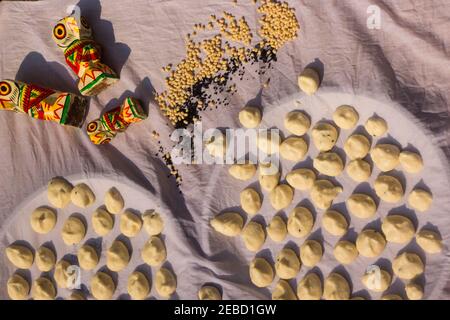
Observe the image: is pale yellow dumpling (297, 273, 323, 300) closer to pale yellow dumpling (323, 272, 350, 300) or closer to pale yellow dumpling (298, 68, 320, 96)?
pale yellow dumpling (323, 272, 350, 300)

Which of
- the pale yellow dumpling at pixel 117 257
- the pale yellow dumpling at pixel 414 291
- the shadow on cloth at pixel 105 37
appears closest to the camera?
the pale yellow dumpling at pixel 414 291

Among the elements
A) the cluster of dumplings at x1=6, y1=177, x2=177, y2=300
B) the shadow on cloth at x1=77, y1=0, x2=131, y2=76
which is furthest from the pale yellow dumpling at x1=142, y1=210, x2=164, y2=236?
the shadow on cloth at x1=77, y1=0, x2=131, y2=76

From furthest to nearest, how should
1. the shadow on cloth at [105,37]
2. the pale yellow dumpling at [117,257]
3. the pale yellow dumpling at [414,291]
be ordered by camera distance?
1. the shadow on cloth at [105,37]
2. the pale yellow dumpling at [117,257]
3. the pale yellow dumpling at [414,291]

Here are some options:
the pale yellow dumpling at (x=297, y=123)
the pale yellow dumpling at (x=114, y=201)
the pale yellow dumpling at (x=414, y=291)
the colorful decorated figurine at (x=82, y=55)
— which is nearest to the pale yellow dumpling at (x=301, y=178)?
the pale yellow dumpling at (x=297, y=123)

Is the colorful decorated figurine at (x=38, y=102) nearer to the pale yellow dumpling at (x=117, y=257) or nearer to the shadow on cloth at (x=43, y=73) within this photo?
the shadow on cloth at (x=43, y=73)

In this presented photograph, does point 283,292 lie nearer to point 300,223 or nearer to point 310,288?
point 310,288

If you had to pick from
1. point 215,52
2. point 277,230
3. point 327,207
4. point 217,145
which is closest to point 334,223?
point 327,207
